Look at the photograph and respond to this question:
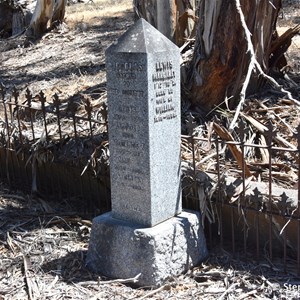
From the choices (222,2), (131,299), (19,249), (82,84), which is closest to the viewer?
(131,299)

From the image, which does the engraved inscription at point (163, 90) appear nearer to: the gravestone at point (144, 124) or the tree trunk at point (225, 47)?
the gravestone at point (144, 124)

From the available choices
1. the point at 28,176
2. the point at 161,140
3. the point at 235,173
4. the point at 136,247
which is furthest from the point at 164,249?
the point at 28,176

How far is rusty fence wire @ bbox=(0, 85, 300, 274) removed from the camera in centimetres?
464

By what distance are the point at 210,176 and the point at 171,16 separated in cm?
339

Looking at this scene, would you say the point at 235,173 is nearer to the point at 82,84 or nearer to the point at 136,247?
the point at 136,247

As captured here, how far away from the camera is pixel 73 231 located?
5473 mm

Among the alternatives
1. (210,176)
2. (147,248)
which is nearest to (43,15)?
(210,176)

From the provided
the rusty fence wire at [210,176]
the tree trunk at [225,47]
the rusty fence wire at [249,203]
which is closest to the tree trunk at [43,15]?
the rusty fence wire at [210,176]

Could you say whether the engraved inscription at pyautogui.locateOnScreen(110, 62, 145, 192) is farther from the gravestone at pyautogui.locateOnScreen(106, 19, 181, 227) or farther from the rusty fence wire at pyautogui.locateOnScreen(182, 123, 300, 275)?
the rusty fence wire at pyautogui.locateOnScreen(182, 123, 300, 275)

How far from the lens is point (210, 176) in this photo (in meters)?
5.05

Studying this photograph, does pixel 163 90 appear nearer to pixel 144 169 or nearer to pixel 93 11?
pixel 144 169

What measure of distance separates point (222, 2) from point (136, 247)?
291cm

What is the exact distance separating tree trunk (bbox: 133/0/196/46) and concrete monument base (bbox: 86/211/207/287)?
3.68 meters

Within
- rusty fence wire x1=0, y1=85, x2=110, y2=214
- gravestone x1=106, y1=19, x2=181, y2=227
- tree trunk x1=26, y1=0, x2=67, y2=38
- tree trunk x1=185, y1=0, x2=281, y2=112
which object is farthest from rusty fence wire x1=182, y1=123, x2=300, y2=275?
tree trunk x1=26, y1=0, x2=67, y2=38
